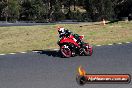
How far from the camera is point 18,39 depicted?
2512cm

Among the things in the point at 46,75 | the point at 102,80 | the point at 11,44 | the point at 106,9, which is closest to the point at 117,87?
the point at 102,80

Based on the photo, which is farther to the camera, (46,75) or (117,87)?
(46,75)

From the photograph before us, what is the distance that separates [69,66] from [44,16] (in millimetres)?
45588

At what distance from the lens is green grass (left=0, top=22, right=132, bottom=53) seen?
71.3ft

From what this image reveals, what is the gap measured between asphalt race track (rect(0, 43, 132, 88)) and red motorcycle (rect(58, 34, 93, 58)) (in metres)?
0.35

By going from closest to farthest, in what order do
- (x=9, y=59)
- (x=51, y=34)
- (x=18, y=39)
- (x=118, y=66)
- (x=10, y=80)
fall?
(x=10, y=80) < (x=118, y=66) < (x=9, y=59) < (x=18, y=39) < (x=51, y=34)

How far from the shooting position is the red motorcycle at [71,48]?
17.4 metres

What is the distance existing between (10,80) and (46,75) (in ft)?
4.56

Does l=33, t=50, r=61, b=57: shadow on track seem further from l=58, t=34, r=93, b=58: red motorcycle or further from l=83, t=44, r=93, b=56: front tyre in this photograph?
l=83, t=44, r=93, b=56: front tyre

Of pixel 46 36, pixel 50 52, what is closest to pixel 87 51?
pixel 50 52

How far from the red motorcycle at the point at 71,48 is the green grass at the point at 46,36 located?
3.28 m

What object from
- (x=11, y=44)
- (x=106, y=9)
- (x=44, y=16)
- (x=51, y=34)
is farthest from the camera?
(x=44, y=16)

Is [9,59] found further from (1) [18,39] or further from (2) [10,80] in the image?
(1) [18,39]

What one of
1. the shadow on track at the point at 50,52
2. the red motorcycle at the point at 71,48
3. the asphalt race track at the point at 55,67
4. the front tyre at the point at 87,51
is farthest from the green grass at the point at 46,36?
the front tyre at the point at 87,51
